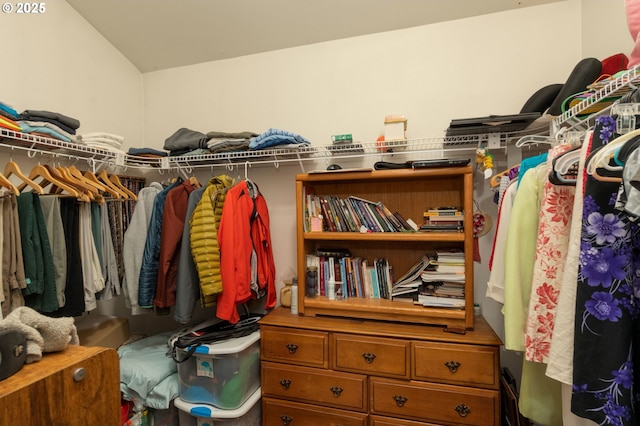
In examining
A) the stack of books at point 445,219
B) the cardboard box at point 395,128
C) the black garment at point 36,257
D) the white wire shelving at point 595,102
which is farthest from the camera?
the cardboard box at point 395,128

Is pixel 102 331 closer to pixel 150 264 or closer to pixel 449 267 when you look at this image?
pixel 150 264

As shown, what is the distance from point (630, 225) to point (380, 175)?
1046 millimetres

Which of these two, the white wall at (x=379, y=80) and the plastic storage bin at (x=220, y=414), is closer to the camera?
the plastic storage bin at (x=220, y=414)

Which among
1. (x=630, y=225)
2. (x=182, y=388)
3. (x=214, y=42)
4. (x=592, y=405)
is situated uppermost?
(x=214, y=42)

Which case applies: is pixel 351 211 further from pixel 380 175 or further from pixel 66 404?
pixel 66 404

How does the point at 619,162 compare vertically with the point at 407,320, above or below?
above

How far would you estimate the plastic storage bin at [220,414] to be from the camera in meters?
1.54

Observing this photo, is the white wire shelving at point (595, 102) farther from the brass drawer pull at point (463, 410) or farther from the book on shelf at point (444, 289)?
the brass drawer pull at point (463, 410)

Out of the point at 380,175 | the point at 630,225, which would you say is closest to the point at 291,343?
the point at 380,175

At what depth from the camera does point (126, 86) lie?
91.0 inches

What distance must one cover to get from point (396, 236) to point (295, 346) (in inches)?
32.0

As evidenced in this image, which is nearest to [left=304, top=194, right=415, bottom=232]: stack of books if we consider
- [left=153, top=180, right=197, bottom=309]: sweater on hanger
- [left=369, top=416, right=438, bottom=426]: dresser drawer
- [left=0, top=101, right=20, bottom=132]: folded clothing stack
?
[left=153, top=180, right=197, bottom=309]: sweater on hanger

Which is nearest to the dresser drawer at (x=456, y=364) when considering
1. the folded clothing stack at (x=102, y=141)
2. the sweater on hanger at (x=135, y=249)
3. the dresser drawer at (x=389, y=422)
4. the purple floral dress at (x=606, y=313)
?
the dresser drawer at (x=389, y=422)

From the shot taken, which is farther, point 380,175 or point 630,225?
point 380,175
